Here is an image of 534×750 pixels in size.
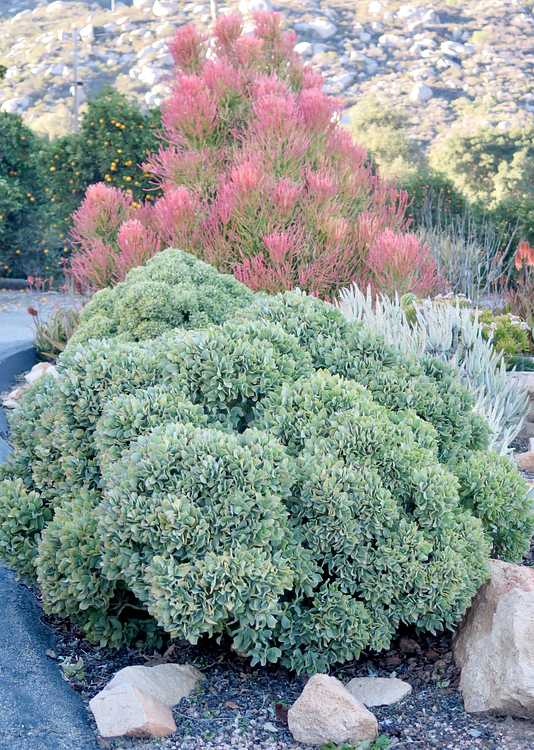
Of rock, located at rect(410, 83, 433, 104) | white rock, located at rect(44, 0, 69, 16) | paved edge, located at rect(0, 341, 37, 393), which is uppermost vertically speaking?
white rock, located at rect(44, 0, 69, 16)

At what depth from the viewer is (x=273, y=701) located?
2613mm

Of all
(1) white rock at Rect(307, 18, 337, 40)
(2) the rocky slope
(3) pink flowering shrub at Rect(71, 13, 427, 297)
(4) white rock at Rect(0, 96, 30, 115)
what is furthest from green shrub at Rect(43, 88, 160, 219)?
(1) white rock at Rect(307, 18, 337, 40)

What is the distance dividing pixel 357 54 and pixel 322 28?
263 cm

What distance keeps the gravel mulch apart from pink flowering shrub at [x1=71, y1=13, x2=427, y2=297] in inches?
149

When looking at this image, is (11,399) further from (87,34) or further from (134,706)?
(87,34)

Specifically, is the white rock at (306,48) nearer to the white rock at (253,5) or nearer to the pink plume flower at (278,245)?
the white rock at (253,5)

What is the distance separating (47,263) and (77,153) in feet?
7.31

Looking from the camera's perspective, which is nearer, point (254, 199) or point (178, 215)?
point (254, 199)

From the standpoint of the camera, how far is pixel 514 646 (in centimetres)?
250

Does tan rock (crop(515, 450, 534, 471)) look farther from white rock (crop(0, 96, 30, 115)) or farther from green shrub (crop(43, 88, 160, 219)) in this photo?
white rock (crop(0, 96, 30, 115))

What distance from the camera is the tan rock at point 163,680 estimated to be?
247 cm

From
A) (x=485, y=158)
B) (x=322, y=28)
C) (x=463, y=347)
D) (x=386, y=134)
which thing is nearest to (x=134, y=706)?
(x=463, y=347)

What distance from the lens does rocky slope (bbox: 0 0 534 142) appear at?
35.4 metres

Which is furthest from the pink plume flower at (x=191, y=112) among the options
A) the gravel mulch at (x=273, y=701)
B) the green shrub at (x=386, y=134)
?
the green shrub at (x=386, y=134)
